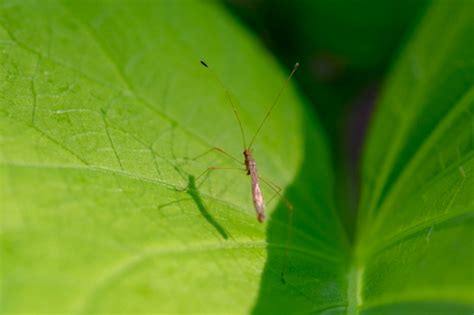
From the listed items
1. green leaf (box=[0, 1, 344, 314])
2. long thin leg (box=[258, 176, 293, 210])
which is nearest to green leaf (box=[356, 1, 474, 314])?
green leaf (box=[0, 1, 344, 314])

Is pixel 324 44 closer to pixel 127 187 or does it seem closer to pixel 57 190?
pixel 127 187

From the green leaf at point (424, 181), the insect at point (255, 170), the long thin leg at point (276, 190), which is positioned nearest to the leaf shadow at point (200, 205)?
the insect at point (255, 170)

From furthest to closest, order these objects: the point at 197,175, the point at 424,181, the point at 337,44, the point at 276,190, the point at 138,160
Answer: the point at 337,44, the point at 276,190, the point at 424,181, the point at 197,175, the point at 138,160

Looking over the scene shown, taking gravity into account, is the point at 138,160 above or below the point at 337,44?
below

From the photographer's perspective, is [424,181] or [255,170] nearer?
[424,181]

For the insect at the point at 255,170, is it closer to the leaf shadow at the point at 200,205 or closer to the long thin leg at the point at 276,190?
the long thin leg at the point at 276,190

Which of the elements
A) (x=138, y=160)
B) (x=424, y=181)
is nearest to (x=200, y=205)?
(x=138, y=160)

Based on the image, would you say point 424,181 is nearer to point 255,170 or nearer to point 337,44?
point 255,170
